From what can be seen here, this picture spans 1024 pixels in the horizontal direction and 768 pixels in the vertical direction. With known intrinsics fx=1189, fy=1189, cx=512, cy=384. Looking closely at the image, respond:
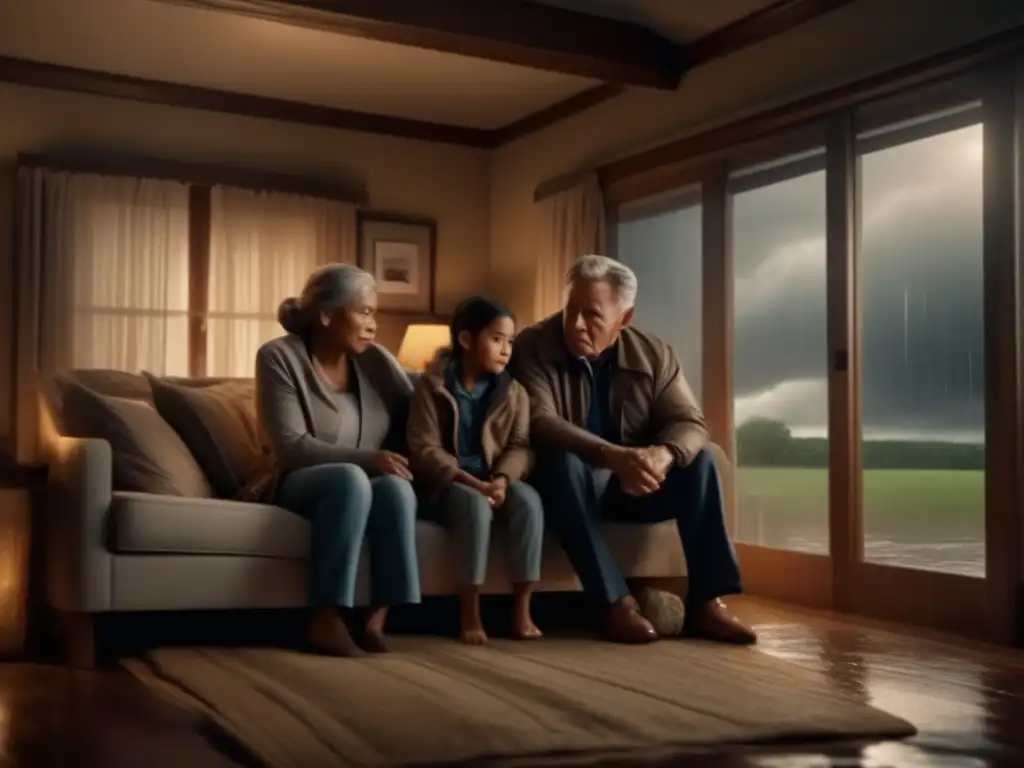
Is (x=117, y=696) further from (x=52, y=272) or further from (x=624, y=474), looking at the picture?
(x=52, y=272)

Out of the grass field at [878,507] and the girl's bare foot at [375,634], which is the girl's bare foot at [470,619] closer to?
the girl's bare foot at [375,634]

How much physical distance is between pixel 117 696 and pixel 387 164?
4.24 meters

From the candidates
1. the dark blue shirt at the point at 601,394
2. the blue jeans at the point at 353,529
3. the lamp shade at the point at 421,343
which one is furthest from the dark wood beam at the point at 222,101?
the blue jeans at the point at 353,529

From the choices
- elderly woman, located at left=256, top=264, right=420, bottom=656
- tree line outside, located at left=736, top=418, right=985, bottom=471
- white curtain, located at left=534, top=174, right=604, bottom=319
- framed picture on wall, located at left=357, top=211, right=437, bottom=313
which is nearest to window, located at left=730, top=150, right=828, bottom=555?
tree line outside, located at left=736, top=418, right=985, bottom=471

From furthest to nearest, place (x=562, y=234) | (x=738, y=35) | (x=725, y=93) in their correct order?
1. (x=562, y=234)
2. (x=725, y=93)
3. (x=738, y=35)

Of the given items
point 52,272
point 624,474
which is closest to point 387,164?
point 52,272

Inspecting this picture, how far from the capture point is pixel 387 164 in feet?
20.8

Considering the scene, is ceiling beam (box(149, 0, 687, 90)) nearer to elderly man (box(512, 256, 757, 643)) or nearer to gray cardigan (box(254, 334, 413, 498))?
elderly man (box(512, 256, 757, 643))

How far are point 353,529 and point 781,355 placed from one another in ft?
7.06

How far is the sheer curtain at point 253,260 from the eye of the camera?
5.73 m

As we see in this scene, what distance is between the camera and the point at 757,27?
14.8 feet

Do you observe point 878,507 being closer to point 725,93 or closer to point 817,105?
point 817,105

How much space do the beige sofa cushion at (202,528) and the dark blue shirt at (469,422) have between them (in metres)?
0.51

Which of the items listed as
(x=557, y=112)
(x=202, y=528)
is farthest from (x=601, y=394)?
(x=557, y=112)
